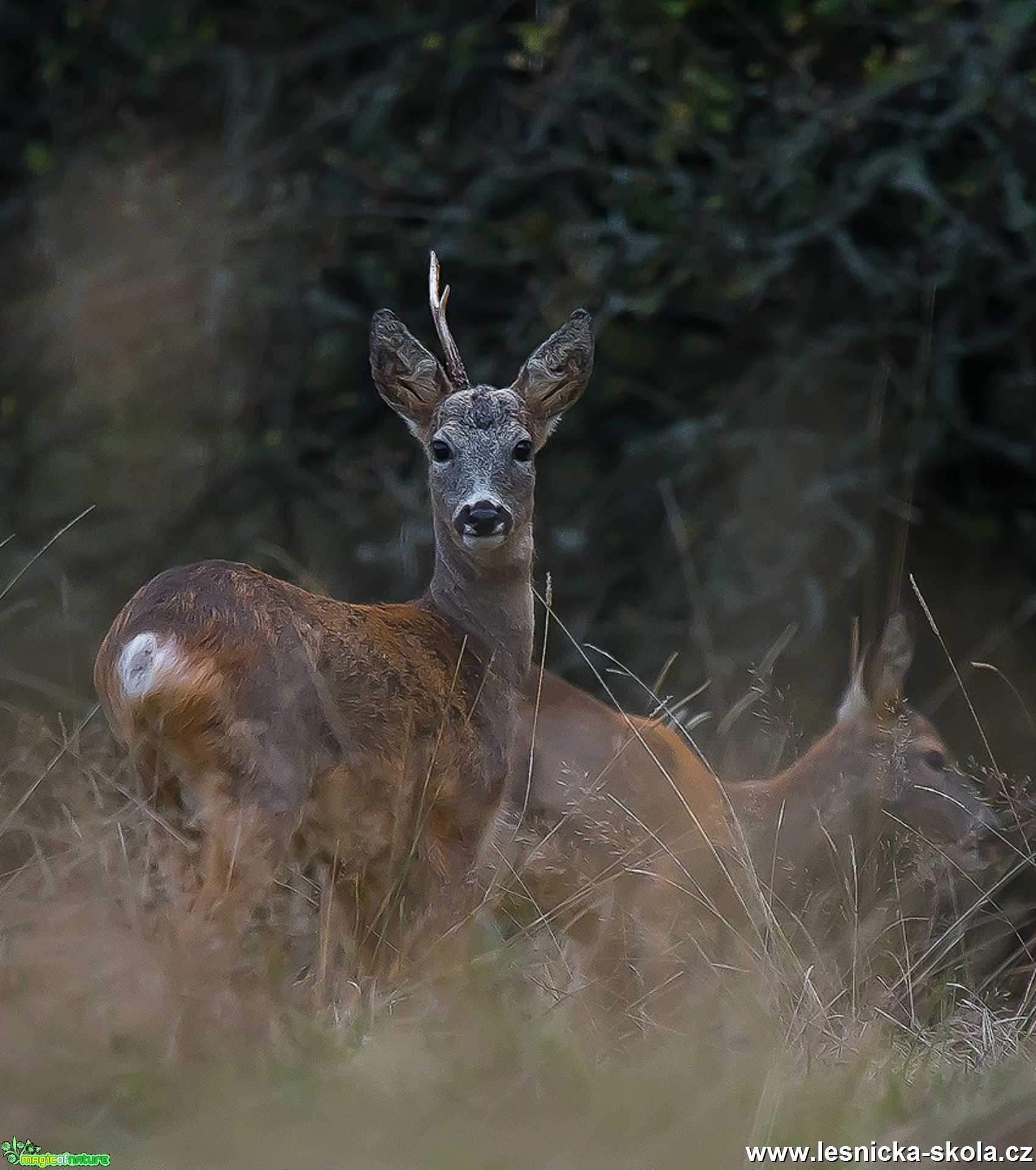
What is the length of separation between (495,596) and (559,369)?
21.0 inches

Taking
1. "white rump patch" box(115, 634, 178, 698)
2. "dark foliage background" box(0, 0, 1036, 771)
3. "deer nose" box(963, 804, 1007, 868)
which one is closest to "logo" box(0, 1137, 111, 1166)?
"white rump patch" box(115, 634, 178, 698)

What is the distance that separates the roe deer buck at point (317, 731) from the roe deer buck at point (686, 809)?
166mm

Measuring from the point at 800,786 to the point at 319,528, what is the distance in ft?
6.50

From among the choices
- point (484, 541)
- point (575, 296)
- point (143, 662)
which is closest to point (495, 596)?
point (484, 541)

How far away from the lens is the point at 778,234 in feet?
20.4

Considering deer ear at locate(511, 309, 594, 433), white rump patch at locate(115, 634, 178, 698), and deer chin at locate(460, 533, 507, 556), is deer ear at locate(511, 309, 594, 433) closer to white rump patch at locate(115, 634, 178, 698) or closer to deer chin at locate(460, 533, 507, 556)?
deer chin at locate(460, 533, 507, 556)

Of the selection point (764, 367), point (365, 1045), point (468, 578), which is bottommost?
point (764, 367)

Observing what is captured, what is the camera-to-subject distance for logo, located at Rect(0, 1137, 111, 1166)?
7.89ft

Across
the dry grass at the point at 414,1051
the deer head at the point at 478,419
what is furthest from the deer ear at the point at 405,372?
the dry grass at the point at 414,1051

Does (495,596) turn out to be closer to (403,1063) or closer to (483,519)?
(483,519)

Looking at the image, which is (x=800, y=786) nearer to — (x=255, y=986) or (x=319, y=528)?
(x=319, y=528)

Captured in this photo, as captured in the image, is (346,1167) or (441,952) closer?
(346,1167)

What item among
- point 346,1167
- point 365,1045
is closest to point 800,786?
point 365,1045

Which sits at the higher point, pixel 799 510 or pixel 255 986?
pixel 255 986
